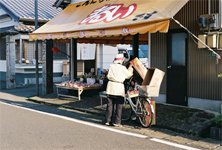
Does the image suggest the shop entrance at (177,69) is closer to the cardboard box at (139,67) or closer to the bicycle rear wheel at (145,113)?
the cardboard box at (139,67)

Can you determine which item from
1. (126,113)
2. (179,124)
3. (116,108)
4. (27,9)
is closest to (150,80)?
(116,108)

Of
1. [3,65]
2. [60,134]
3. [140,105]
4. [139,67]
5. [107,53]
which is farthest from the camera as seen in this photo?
Result: [107,53]

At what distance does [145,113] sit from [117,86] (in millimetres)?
998

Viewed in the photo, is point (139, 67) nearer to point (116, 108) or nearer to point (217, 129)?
point (116, 108)

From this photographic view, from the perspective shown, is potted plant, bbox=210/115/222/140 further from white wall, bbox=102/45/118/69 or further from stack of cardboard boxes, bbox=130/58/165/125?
white wall, bbox=102/45/118/69

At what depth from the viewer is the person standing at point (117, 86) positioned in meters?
9.11

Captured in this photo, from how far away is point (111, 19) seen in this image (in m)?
11.2

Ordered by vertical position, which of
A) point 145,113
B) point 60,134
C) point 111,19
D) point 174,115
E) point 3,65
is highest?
point 111,19

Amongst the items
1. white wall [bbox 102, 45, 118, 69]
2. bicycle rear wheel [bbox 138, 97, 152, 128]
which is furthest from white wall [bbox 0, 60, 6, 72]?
bicycle rear wheel [bbox 138, 97, 152, 128]

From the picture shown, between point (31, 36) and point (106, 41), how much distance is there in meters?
4.99

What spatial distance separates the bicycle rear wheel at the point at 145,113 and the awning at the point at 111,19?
1.87m

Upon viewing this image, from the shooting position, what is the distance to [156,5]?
10.5 m

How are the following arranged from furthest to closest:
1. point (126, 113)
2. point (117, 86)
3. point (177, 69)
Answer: point (177, 69), point (126, 113), point (117, 86)

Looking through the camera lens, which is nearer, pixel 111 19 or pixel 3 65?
pixel 111 19
